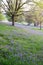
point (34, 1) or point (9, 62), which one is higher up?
point (34, 1)

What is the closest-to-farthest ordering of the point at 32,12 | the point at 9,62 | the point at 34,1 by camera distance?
the point at 9,62 → the point at 34,1 → the point at 32,12

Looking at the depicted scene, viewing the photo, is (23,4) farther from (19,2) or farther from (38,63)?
(38,63)

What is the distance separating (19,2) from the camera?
29734 millimetres

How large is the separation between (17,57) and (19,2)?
2118 cm

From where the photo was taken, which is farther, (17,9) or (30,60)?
(17,9)

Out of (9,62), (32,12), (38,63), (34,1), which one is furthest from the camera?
(32,12)

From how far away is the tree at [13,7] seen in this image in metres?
29.5

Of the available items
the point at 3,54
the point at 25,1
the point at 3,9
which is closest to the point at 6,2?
the point at 3,9

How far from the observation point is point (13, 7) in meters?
30.4

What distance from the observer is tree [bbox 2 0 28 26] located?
29.5 metres

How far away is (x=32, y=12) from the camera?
3117cm

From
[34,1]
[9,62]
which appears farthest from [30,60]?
[34,1]

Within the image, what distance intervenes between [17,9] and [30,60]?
20.8m

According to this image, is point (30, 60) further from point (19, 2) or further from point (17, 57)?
point (19, 2)
